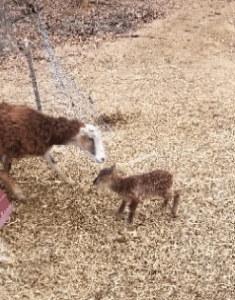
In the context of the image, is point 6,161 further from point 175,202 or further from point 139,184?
point 175,202

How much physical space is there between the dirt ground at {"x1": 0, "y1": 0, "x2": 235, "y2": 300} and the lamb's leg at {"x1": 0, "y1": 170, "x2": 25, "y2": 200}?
172 mm

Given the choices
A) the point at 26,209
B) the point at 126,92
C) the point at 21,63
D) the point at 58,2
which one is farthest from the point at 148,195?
the point at 58,2

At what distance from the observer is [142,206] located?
535cm

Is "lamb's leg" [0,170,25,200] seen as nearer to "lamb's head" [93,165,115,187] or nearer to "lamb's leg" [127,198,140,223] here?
"lamb's head" [93,165,115,187]

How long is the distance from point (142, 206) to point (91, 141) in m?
1.28

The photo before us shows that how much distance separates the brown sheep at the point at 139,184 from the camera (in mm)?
4621

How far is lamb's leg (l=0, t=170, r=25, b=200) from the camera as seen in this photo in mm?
5211

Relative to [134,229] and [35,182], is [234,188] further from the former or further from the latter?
[35,182]

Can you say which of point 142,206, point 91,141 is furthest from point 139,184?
point 91,141

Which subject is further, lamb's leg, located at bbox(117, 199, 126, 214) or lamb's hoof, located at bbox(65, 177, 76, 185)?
lamb's hoof, located at bbox(65, 177, 76, 185)

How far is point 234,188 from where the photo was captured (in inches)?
222

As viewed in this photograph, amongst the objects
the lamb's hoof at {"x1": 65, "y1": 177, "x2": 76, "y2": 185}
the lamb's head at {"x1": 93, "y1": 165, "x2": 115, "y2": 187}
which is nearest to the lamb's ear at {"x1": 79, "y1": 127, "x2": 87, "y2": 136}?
the lamb's head at {"x1": 93, "y1": 165, "x2": 115, "y2": 187}

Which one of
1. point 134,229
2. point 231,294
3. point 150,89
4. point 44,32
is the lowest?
point 231,294

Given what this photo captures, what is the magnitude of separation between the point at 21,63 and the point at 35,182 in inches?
181
